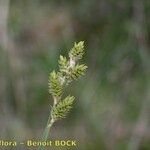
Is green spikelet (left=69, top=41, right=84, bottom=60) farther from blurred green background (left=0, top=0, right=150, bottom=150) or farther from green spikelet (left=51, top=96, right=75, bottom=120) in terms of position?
blurred green background (left=0, top=0, right=150, bottom=150)

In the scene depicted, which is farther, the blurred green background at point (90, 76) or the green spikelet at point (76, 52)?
the blurred green background at point (90, 76)

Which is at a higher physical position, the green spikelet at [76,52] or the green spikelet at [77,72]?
the green spikelet at [76,52]

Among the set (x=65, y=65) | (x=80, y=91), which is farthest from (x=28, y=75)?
(x=65, y=65)

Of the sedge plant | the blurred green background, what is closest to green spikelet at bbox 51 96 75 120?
the sedge plant

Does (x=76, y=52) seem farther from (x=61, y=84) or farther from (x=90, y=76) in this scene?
(x=90, y=76)

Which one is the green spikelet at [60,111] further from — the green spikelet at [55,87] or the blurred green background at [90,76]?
the blurred green background at [90,76]

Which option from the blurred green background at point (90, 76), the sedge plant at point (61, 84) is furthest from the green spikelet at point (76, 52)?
the blurred green background at point (90, 76)

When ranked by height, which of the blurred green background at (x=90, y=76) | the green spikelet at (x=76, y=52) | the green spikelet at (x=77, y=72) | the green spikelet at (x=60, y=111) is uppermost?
the blurred green background at (x=90, y=76)

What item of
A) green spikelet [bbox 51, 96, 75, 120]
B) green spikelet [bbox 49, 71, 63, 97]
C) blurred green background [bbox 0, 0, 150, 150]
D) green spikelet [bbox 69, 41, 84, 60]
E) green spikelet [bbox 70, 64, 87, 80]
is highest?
blurred green background [bbox 0, 0, 150, 150]
